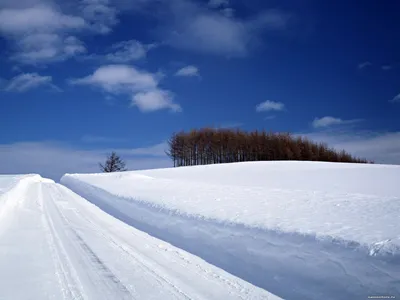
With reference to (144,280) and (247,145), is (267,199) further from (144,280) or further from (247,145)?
(247,145)

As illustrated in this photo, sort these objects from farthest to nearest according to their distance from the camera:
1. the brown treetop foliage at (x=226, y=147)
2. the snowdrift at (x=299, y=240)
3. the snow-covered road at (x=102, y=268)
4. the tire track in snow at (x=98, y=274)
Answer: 1. the brown treetop foliage at (x=226, y=147)
2. the snow-covered road at (x=102, y=268)
3. the tire track in snow at (x=98, y=274)
4. the snowdrift at (x=299, y=240)

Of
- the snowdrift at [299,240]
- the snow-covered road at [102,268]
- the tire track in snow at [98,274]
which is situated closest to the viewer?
the snowdrift at [299,240]

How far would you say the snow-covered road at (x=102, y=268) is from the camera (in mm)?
4910

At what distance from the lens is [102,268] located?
599cm

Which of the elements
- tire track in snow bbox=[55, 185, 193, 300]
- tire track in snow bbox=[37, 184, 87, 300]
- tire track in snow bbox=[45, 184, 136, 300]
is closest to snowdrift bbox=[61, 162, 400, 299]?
tire track in snow bbox=[55, 185, 193, 300]

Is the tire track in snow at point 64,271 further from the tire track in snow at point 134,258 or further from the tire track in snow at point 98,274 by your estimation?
the tire track in snow at point 134,258

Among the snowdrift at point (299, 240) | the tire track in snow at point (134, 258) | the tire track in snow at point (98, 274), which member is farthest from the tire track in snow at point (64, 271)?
the snowdrift at point (299, 240)

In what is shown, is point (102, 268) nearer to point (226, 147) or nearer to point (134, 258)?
point (134, 258)

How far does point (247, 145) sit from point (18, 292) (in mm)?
74999

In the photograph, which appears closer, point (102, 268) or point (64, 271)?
point (64, 271)

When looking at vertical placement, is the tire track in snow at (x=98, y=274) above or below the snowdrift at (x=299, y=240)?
below

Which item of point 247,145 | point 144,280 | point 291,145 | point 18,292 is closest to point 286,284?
point 144,280

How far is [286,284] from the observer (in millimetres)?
5316

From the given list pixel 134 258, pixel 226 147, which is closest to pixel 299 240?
pixel 134 258
